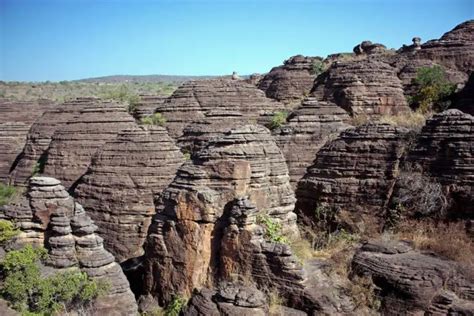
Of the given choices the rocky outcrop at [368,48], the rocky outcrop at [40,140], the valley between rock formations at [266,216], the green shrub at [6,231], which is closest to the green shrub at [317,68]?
the rocky outcrop at [368,48]

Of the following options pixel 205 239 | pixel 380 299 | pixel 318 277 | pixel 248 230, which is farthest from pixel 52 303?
pixel 380 299

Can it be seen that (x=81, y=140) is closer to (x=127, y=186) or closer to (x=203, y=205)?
(x=127, y=186)

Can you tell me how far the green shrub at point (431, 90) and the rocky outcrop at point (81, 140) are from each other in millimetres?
14565

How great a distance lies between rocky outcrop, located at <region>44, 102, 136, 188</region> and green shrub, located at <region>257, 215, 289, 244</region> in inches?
398

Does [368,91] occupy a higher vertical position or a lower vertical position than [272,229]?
higher

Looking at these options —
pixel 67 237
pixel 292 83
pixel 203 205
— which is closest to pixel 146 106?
pixel 292 83

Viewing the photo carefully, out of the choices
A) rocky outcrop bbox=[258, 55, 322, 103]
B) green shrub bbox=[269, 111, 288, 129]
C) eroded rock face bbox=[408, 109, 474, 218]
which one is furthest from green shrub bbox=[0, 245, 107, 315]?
rocky outcrop bbox=[258, 55, 322, 103]

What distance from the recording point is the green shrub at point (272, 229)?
1216cm

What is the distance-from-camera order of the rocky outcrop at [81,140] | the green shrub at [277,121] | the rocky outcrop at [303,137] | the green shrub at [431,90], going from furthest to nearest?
the green shrub at [431,90], the green shrub at [277,121], the rocky outcrop at [81,140], the rocky outcrop at [303,137]

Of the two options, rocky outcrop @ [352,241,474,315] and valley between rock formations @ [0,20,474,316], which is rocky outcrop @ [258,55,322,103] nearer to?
valley between rock formations @ [0,20,474,316]

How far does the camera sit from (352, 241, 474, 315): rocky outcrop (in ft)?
34.5

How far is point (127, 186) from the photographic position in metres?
17.3

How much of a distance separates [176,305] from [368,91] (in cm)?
1779

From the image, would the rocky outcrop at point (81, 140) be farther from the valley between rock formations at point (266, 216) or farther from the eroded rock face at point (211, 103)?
the eroded rock face at point (211, 103)
